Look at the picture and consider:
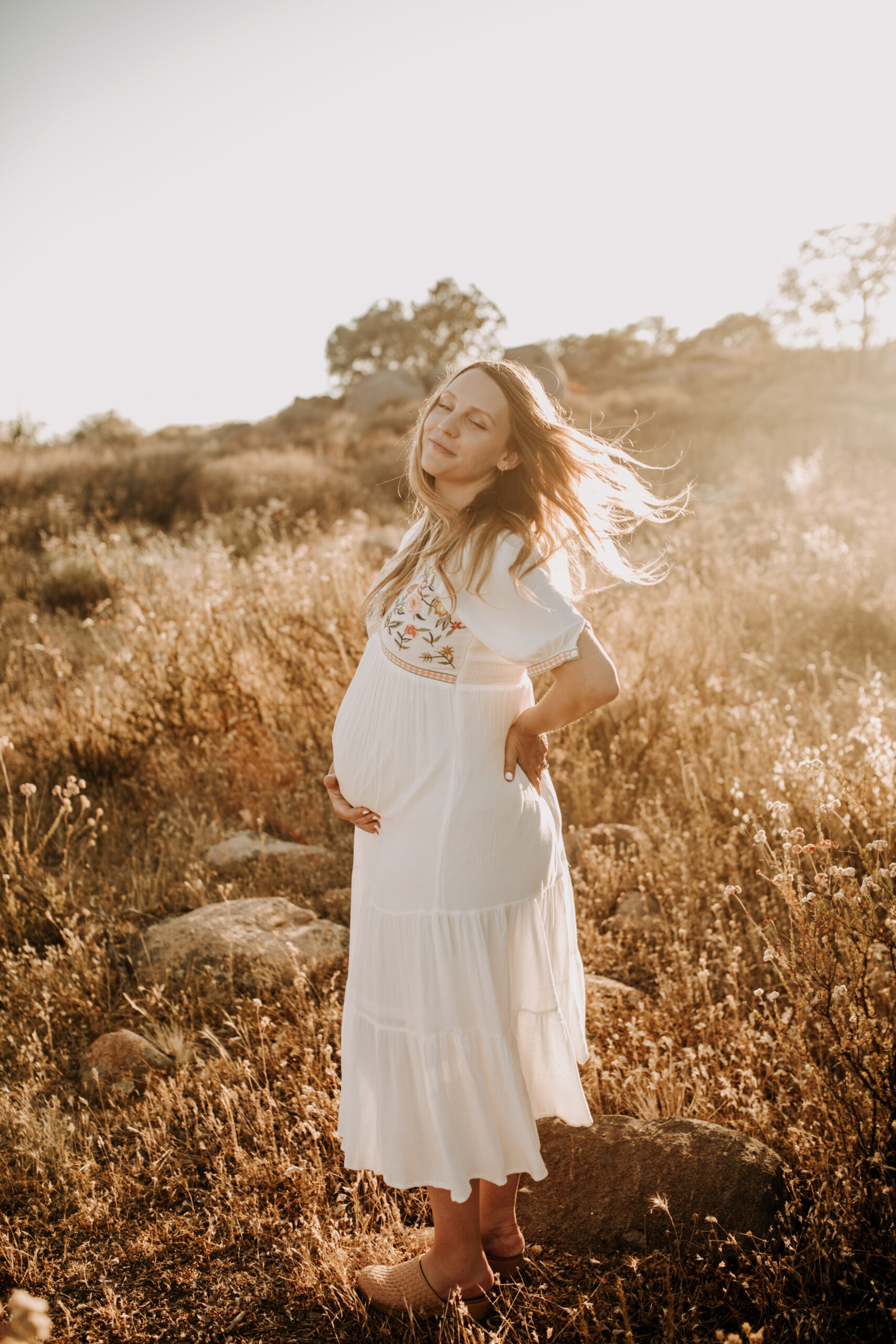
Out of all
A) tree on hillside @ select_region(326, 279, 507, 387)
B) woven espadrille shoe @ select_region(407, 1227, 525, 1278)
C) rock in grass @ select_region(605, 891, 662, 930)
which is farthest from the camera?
tree on hillside @ select_region(326, 279, 507, 387)

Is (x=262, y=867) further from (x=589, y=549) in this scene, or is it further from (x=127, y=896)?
(x=589, y=549)

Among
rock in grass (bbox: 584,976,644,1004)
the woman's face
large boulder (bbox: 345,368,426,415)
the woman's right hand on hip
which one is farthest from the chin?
large boulder (bbox: 345,368,426,415)

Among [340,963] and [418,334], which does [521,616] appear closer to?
[340,963]

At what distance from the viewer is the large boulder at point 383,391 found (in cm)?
2645

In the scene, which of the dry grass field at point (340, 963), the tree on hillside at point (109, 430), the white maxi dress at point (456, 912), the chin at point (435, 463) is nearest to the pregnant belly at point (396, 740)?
the white maxi dress at point (456, 912)

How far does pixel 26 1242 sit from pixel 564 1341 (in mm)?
1487

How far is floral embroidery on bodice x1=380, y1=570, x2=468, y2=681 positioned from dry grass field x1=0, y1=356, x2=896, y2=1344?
85 cm

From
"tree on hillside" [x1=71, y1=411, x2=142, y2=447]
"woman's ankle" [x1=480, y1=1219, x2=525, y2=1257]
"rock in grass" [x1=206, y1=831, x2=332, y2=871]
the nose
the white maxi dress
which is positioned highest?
"tree on hillside" [x1=71, y1=411, x2=142, y2=447]

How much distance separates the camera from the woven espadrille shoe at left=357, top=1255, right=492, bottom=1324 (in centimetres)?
191

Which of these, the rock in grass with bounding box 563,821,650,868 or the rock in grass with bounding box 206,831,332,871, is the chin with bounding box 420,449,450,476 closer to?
the rock in grass with bounding box 563,821,650,868

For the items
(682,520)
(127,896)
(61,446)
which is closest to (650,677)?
(127,896)

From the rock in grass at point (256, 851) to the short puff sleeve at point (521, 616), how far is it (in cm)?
268

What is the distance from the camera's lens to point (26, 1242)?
225 cm

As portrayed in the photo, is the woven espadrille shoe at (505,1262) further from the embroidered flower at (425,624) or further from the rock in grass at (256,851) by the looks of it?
the rock in grass at (256,851)
